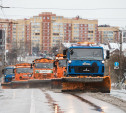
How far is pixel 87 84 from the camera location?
81.9ft

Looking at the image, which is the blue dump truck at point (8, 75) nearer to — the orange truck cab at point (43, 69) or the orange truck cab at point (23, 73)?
the orange truck cab at point (23, 73)

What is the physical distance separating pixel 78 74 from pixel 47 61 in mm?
12215

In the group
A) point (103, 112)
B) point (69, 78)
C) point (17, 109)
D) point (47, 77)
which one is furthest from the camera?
point (47, 77)

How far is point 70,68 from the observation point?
24.7 meters

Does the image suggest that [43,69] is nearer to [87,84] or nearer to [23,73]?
[23,73]

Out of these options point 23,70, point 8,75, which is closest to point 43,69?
point 23,70

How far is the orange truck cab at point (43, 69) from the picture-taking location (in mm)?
36500

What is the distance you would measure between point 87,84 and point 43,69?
12.1 metres

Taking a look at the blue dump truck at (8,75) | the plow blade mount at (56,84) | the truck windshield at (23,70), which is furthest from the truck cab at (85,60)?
the blue dump truck at (8,75)

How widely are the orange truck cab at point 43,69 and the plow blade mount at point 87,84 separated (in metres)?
11.4

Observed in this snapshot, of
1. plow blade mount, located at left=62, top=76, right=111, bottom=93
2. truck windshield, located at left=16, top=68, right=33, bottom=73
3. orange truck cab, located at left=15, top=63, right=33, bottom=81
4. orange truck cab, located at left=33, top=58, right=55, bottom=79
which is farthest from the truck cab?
truck windshield, located at left=16, top=68, right=33, bottom=73

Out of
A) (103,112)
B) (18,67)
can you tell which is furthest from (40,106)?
(18,67)

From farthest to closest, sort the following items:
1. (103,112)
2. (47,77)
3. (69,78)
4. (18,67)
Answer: (18,67), (47,77), (69,78), (103,112)

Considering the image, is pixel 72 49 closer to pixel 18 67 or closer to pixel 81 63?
pixel 81 63
